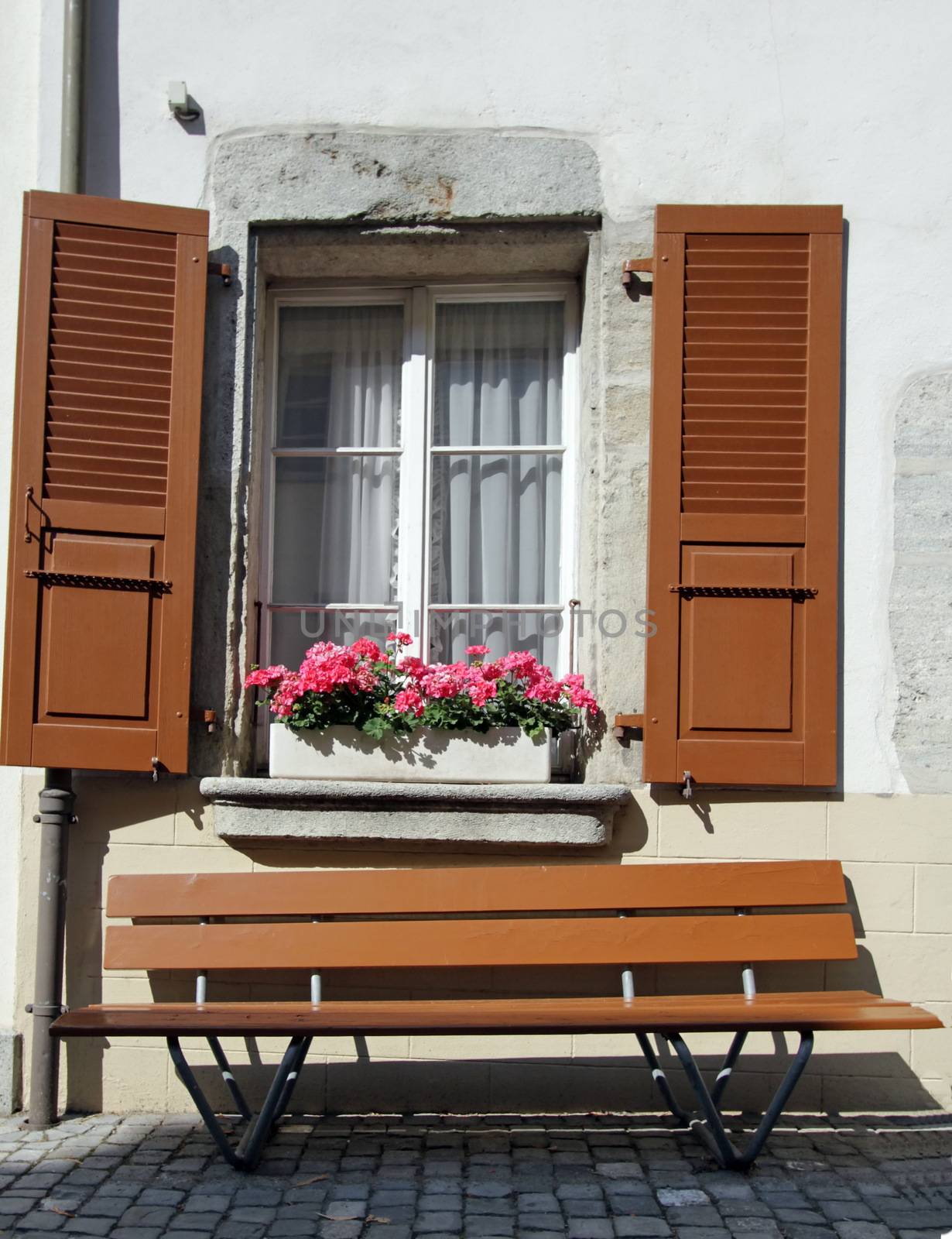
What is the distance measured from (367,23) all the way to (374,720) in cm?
233

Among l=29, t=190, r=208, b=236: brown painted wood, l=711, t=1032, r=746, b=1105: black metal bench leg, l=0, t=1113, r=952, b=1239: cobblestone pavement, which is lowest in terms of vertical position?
l=0, t=1113, r=952, b=1239: cobblestone pavement

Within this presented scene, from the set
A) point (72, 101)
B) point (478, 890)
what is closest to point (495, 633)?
point (478, 890)

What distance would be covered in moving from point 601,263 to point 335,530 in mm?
1282

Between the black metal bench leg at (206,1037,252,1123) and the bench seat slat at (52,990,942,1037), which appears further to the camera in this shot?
the black metal bench leg at (206,1037,252,1123)

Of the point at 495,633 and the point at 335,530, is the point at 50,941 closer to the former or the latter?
the point at 335,530

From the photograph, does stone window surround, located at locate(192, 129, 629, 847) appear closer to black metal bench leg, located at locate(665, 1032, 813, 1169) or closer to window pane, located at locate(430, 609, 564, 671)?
window pane, located at locate(430, 609, 564, 671)

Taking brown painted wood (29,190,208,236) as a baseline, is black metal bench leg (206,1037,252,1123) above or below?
below

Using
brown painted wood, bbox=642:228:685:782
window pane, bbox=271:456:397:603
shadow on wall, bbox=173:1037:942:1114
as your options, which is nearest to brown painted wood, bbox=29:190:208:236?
window pane, bbox=271:456:397:603

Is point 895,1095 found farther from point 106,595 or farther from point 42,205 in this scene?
point 42,205

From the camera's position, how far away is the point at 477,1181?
3314 millimetres

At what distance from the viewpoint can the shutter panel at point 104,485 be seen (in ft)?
13.0

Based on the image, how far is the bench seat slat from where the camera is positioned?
3182mm

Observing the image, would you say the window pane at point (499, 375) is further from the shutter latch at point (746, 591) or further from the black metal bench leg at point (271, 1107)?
the black metal bench leg at point (271, 1107)

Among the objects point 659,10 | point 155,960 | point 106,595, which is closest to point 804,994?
point 155,960
